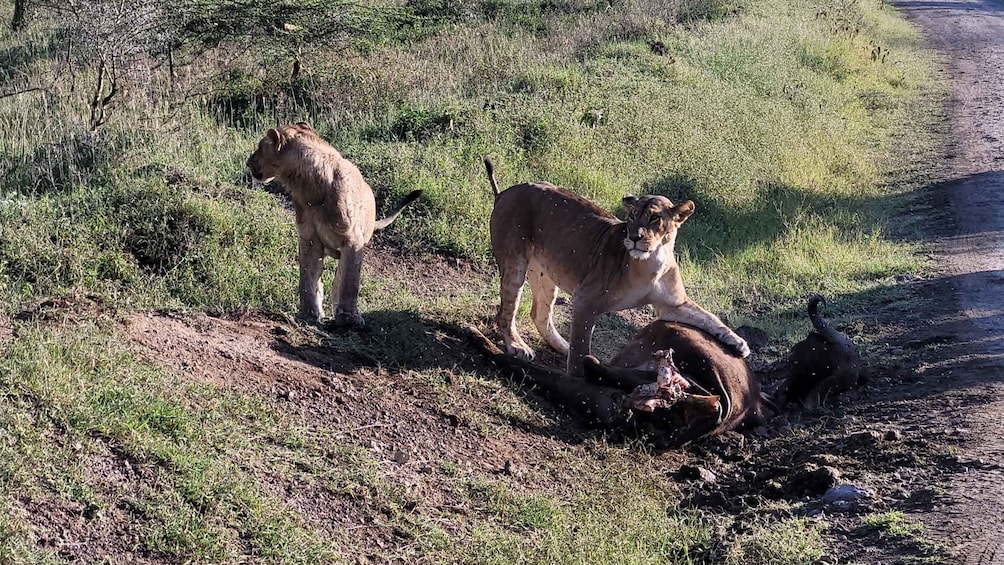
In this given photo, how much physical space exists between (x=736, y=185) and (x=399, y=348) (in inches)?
284

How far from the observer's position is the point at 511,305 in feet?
29.0

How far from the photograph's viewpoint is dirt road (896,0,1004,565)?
5652mm

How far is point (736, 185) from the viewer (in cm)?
1403

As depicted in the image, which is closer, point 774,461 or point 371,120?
point 774,461

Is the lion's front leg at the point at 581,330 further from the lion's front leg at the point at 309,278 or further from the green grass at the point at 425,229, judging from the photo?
the lion's front leg at the point at 309,278

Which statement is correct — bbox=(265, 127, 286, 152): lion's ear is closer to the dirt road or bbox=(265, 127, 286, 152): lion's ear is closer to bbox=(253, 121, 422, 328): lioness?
bbox=(253, 121, 422, 328): lioness

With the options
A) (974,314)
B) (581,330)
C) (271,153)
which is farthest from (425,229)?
(974,314)

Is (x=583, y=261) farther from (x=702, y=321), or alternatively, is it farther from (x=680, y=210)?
(x=702, y=321)

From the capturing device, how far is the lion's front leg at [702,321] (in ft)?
26.3

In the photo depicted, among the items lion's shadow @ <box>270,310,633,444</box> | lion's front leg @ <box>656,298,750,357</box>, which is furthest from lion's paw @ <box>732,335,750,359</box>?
lion's shadow @ <box>270,310,633,444</box>

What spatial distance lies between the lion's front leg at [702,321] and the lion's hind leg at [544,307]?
1.16m

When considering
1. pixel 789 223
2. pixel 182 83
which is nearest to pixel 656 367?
pixel 789 223

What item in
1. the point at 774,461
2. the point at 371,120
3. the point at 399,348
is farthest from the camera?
the point at 371,120

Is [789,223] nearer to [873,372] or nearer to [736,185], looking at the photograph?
[736,185]
